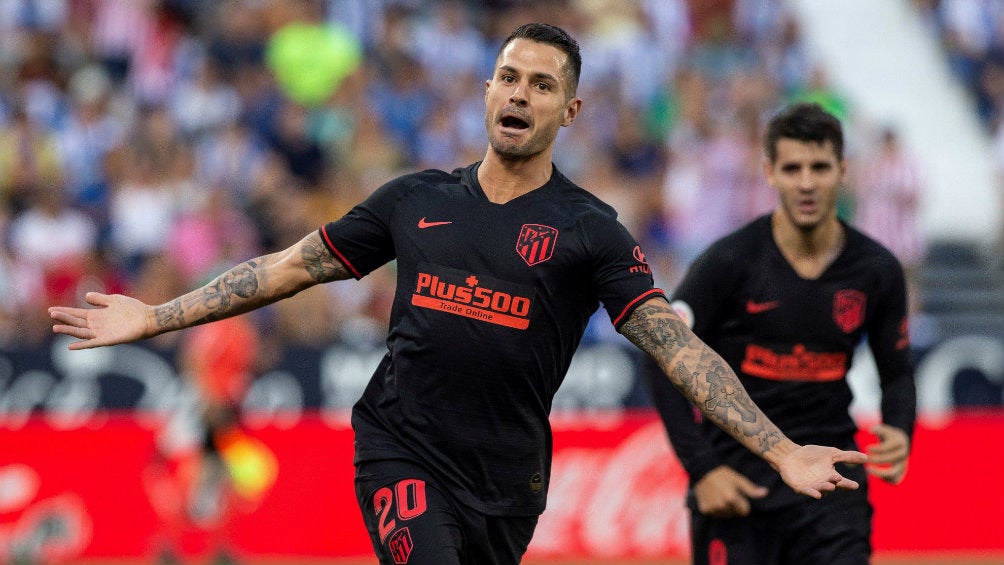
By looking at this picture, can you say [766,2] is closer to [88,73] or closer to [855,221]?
[855,221]

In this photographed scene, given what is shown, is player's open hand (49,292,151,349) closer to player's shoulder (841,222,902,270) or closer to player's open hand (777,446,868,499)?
player's open hand (777,446,868,499)

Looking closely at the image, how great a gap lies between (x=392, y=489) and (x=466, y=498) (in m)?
0.26

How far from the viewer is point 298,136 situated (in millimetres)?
14969

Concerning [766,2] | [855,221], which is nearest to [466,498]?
[855,221]

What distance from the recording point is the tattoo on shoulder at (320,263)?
5363 mm

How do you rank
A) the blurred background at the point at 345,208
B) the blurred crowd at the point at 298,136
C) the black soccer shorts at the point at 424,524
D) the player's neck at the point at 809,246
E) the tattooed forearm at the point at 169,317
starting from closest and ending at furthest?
the black soccer shorts at the point at 424,524, the tattooed forearm at the point at 169,317, the player's neck at the point at 809,246, the blurred background at the point at 345,208, the blurred crowd at the point at 298,136

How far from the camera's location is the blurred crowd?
13812mm

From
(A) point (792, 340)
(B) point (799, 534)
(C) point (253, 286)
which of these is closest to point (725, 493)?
(B) point (799, 534)

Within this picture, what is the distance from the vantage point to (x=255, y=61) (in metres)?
15.6

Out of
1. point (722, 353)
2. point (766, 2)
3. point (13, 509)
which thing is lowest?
point (13, 509)

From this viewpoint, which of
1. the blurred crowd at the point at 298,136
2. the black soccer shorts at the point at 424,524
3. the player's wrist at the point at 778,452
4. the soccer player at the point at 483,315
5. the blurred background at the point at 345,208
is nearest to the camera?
the player's wrist at the point at 778,452

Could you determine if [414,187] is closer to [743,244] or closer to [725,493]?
[743,244]

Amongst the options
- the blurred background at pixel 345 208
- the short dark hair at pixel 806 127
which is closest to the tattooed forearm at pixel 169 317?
the short dark hair at pixel 806 127

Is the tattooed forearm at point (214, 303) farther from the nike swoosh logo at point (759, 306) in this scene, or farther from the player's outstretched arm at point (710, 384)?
the nike swoosh logo at point (759, 306)
